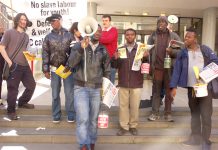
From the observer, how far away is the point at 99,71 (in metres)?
5.00

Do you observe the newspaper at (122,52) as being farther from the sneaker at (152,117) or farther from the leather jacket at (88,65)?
the sneaker at (152,117)

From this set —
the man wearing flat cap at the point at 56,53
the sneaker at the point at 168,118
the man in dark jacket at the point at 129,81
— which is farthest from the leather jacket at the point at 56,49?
the sneaker at the point at 168,118

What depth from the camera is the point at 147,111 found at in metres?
6.76

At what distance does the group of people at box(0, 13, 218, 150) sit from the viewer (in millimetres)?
4914

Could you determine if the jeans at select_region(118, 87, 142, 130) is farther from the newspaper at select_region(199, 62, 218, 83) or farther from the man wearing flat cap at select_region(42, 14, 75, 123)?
the newspaper at select_region(199, 62, 218, 83)

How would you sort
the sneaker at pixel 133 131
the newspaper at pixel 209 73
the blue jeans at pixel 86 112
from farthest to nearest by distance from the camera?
the sneaker at pixel 133 131 → the newspaper at pixel 209 73 → the blue jeans at pixel 86 112

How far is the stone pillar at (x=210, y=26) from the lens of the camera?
14.5 meters

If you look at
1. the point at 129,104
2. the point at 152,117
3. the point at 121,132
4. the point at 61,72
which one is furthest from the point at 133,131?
the point at 61,72

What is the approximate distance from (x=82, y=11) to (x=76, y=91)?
2.06 m

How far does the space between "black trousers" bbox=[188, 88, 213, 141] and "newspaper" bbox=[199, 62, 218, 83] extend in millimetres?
274

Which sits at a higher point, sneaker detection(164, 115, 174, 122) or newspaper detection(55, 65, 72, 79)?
newspaper detection(55, 65, 72, 79)

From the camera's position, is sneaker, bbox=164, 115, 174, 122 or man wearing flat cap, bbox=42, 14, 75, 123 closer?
man wearing flat cap, bbox=42, 14, 75, 123

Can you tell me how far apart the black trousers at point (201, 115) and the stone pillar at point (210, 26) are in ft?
32.4

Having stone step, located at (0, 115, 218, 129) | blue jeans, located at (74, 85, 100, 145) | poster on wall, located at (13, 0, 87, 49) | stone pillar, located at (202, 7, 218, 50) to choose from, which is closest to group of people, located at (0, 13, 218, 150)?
blue jeans, located at (74, 85, 100, 145)
